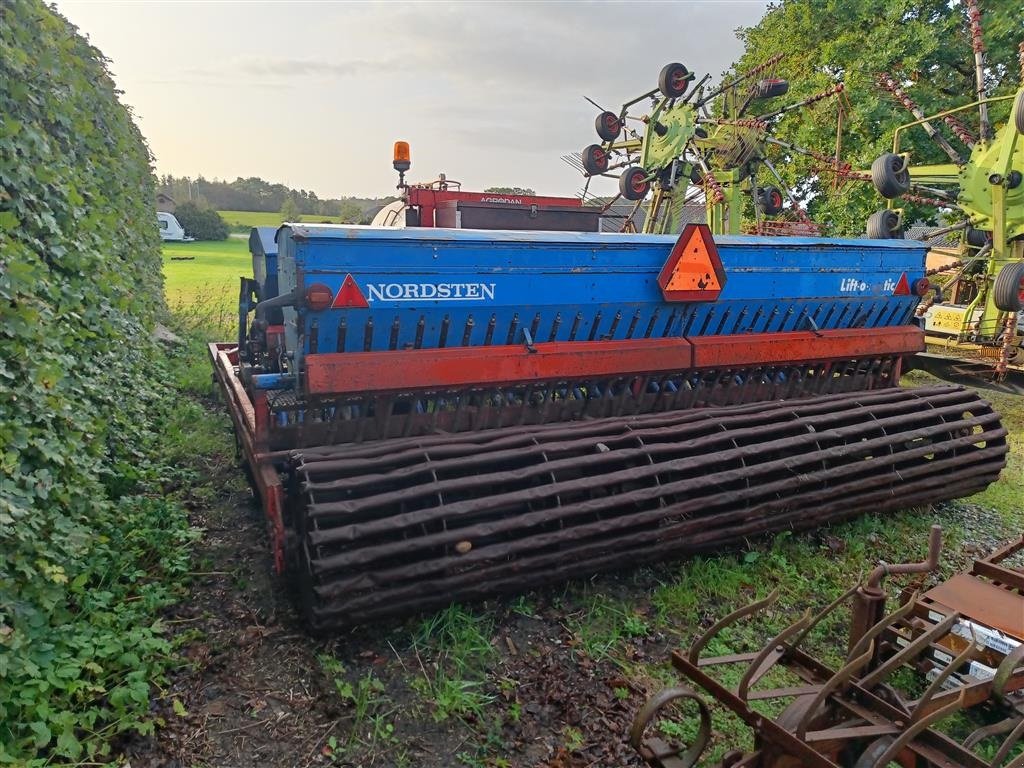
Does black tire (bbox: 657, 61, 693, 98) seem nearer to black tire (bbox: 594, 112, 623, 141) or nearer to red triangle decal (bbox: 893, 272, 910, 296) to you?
black tire (bbox: 594, 112, 623, 141)

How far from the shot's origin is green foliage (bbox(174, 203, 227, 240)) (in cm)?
3284

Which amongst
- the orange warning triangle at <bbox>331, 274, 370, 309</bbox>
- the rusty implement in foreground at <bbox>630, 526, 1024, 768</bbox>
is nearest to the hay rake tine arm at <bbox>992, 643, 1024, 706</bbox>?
the rusty implement in foreground at <bbox>630, 526, 1024, 768</bbox>

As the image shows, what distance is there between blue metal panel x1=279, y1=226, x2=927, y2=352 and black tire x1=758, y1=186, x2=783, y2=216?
7.12 feet

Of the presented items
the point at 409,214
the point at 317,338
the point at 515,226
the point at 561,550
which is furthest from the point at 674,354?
the point at 409,214

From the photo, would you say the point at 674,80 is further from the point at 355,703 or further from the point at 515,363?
the point at 355,703

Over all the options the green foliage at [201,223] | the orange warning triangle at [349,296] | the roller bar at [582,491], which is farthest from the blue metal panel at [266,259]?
the green foliage at [201,223]

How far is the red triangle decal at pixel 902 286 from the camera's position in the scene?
5.18 m

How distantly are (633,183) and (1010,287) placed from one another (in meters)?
3.56

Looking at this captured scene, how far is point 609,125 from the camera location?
7402 mm

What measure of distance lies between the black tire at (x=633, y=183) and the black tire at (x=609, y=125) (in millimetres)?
560

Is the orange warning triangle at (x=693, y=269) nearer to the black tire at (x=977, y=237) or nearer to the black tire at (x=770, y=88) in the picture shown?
the black tire at (x=770, y=88)

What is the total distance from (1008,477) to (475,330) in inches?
187

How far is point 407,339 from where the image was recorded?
367cm

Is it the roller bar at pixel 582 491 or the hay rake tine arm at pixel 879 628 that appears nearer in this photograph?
the hay rake tine arm at pixel 879 628
